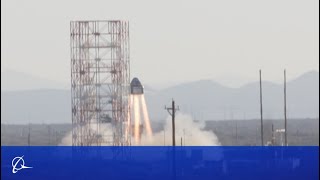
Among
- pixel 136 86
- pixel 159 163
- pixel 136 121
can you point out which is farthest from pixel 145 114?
pixel 159 163

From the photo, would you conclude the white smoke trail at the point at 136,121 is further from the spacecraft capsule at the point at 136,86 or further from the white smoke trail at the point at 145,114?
the spacecraft capsule at the point at 136,86

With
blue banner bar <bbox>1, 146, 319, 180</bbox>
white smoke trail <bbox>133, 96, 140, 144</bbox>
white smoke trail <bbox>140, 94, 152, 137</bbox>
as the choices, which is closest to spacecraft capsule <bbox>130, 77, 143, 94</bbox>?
white smoke trail <bbox>133, 96, 140, 144</bbox>

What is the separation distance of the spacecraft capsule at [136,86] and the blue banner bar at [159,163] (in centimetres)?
1665

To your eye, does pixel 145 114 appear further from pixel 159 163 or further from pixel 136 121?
pixel 159 163

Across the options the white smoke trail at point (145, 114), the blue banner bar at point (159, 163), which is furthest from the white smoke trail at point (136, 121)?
the blue banner bar at point (159, 163)

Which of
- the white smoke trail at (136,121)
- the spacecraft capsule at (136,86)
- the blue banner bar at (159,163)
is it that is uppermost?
the spacecraft capsule at (136,86)

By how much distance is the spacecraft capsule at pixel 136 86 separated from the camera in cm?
10406

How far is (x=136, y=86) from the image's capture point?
341ft

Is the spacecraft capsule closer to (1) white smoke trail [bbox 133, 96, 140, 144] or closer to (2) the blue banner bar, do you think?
(1) white smoke trail [bbox 133, 96, 140, 144]

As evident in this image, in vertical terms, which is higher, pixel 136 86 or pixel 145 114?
pixel 136 86

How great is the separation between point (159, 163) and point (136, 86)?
34963mm

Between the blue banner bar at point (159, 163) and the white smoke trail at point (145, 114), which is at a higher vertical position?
the white smoke trail at point (145, 114)

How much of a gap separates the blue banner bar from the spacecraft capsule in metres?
16.7

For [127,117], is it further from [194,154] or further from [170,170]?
[170,170]
